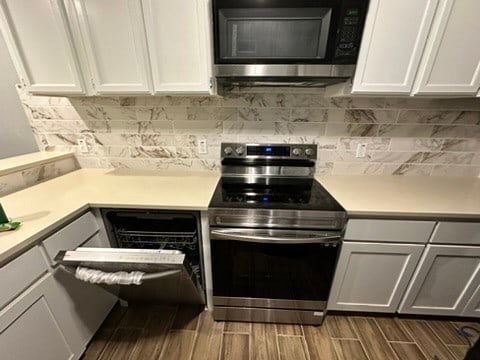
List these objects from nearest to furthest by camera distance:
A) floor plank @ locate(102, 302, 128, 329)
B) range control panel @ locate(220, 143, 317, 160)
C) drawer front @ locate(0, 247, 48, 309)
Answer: drawer front @ locate(0, 247, 48, 309), floor plank @ locate(102, 302, 128, 329), range control panel @ locate(220, 143, 317, 160)

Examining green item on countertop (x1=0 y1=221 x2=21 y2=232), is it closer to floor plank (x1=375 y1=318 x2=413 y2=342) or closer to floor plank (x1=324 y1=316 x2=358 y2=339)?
floor plank (x1=324 y1=316 x2=358 y2=339)

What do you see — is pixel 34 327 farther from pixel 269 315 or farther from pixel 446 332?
pixel 446 332

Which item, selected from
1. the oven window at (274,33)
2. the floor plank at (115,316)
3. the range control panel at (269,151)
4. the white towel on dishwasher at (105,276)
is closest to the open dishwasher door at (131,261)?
the white towel on dishwasher at (105,276)

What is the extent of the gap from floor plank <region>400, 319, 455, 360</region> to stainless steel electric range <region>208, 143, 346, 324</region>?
2.16 ft

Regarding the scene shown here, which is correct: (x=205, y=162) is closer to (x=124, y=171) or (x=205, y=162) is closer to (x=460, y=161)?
(x=124, y=171)

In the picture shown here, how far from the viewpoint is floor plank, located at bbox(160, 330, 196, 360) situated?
130 centimetres

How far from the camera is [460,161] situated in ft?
5.38

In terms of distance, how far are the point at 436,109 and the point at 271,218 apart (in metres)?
1.52

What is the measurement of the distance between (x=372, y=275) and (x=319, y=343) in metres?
0.58

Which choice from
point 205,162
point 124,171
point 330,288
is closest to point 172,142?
point 205,162

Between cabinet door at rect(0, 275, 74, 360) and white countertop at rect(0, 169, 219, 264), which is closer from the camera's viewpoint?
cabinet door at rect(0, 275, 74, 360)

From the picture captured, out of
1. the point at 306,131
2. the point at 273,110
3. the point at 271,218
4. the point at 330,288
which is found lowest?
the point at 330,288

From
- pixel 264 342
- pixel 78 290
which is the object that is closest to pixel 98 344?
pixel 78 290

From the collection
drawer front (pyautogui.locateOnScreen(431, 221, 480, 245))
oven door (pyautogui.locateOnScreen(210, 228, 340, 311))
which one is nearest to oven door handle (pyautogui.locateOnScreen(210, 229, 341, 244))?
oven door (pyautogui.locateOnScreen(210, 228, 340, 311))
